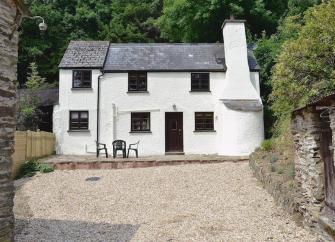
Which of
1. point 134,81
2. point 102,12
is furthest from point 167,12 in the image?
point 134,81

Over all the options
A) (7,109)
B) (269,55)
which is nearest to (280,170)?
(7,109)

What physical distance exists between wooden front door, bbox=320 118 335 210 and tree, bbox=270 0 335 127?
4709 mm

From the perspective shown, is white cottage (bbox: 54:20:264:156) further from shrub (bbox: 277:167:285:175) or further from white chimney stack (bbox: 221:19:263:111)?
shrub (bbox: 277:167:285:175)

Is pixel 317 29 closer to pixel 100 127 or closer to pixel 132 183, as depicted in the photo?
pixel 132 183

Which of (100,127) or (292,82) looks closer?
(292,82)

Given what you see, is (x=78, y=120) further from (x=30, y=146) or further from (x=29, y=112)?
(x=30, y=146)

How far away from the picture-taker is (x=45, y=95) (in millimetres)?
24938

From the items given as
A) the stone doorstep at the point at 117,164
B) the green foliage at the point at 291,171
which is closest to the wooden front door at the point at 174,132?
the stone doorstep at the point at 117,164

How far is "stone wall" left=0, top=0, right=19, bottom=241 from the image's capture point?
645 centimetres

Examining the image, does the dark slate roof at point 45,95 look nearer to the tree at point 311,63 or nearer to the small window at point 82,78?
the small window at point 82,78

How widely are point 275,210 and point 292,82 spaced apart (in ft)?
16.9

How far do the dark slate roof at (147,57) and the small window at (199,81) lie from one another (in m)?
0.39

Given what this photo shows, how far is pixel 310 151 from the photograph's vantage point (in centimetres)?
757

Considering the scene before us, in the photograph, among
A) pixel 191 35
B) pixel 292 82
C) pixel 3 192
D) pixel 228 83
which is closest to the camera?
pixel 3 192
